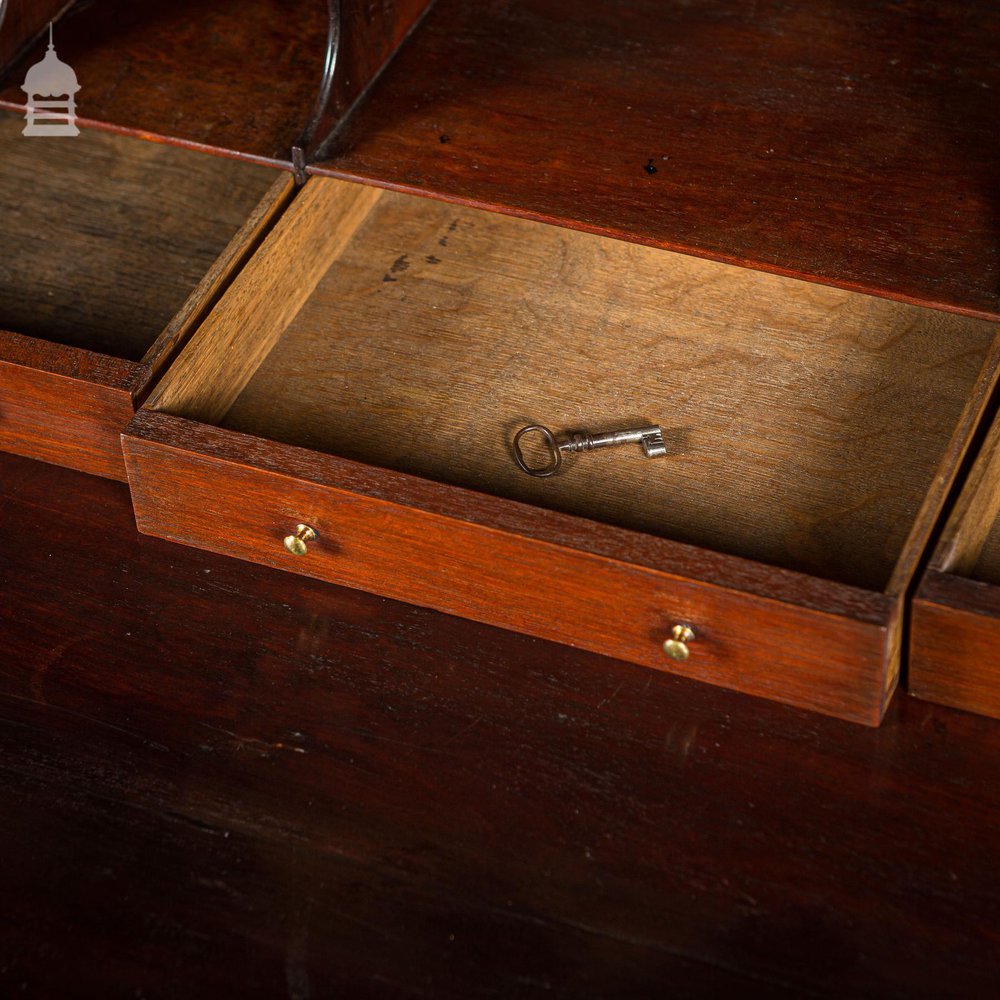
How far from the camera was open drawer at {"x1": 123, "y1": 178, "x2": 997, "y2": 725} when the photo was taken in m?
1.27

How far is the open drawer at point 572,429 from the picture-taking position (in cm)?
127

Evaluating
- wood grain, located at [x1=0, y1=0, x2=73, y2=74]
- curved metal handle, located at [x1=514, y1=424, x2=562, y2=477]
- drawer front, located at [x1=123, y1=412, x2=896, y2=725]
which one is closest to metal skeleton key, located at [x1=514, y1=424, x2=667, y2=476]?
curved metal handle, located at [x1=514, y1=424, x2=562, y2=477]

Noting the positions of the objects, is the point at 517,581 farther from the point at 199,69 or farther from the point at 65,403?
the point at 199,69

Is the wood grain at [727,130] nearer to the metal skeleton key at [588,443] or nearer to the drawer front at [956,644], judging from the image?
the metal skeleton key at [588,443]

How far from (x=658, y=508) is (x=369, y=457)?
264 millimetres

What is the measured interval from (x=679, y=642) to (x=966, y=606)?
228 millimetres

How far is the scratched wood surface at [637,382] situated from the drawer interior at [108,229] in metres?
0.17

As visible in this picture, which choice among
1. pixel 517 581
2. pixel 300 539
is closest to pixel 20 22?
pixel 300 539

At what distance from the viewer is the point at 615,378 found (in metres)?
1.48

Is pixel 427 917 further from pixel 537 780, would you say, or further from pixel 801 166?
pixel 801 166

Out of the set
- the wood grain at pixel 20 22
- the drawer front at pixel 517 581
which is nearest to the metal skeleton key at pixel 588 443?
the drawer front at pixel 517 581

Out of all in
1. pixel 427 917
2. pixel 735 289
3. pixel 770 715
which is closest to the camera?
pixel 427 917

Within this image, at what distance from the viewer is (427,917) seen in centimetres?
122

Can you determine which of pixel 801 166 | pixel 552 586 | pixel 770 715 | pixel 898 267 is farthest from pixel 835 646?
pixel 801 166
